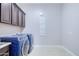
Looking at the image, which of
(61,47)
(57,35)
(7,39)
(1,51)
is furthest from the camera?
(57,35)

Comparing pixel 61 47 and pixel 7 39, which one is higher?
pixel 7 39

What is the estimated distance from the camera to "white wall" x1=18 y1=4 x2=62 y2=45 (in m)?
4.94

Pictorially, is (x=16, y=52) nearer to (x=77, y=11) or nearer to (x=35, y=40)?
(x=77, y=11)

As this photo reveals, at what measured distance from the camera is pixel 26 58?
1.10 m

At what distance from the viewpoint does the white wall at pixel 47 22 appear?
4.94m

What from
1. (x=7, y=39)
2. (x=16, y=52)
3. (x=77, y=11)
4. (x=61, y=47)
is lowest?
(x=61, y=47)

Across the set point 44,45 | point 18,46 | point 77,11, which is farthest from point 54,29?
point 18,46

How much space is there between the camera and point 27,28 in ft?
16.1

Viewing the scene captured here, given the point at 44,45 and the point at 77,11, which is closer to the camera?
the point at 77,11

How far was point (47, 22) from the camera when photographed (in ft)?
17.4

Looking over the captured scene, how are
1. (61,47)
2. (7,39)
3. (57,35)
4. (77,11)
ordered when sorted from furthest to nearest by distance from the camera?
1. (57,35)
2. (61,47)
3. (77,11)
4. (7,39)

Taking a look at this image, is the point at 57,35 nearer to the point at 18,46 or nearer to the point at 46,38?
the point at 46,38

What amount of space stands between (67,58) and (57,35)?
13.7 ft

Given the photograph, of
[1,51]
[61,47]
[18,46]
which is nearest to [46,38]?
[61,47]
